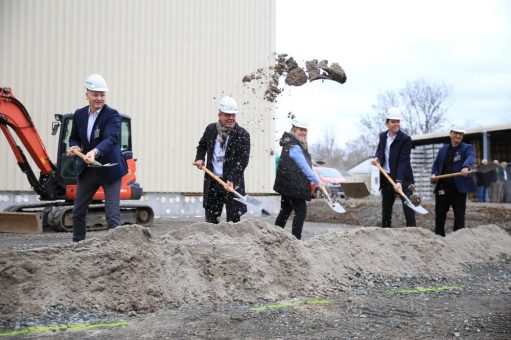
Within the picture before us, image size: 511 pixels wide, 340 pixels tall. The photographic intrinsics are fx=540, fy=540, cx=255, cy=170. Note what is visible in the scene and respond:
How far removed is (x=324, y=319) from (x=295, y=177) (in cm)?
264

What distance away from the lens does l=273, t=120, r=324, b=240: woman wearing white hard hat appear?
5.98 metres

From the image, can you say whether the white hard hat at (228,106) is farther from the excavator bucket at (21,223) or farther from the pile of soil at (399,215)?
the pile of soil at (399,215)

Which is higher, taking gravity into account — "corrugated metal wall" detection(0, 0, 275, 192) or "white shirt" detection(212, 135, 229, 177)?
"corrugated metal wall" detection(0, 0, 275, 192)

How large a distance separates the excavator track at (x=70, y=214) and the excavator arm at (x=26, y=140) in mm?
344

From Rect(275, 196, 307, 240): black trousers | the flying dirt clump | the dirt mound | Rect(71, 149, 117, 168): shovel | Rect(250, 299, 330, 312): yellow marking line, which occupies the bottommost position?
Rect(250, 299, 330, 312): yellow marking line

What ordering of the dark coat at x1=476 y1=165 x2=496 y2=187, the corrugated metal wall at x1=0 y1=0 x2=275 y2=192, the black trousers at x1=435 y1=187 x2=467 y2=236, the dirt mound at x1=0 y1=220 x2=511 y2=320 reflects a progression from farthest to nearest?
the corrugated metal wall at x1=0 y1=0 x2=275 y2=192 < the dark coat at x1=476 y1=165 x2=496 y2=187 < the black trousers at x1=435 y1=187 x2=467 y2=236 < the dirt mound at x1=0 y1=220 x2=511 y2=320

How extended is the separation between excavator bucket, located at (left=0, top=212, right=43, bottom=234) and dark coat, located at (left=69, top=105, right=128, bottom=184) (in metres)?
3.69

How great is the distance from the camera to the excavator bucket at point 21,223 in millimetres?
8102

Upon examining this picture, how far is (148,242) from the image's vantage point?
4.21m

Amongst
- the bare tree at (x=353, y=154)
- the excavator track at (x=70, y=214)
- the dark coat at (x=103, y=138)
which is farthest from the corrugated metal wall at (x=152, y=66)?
the bare tree at (x=353, y=154)

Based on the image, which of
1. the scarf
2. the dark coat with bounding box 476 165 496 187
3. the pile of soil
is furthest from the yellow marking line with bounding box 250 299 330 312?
the dark coat with bounding box 476 165 496 187

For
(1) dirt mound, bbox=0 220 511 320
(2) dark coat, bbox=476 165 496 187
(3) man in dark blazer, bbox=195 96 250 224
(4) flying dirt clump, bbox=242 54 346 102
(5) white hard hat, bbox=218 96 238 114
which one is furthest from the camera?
(2) dark coat, bbox=476 165 496 187

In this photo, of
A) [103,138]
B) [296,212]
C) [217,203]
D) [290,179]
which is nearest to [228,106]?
[217,203]

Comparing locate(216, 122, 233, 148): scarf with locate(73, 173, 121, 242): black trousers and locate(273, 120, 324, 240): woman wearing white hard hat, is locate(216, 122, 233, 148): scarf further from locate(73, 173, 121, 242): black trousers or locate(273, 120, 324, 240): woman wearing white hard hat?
locate(73, 173, 121, 242): black trousers
